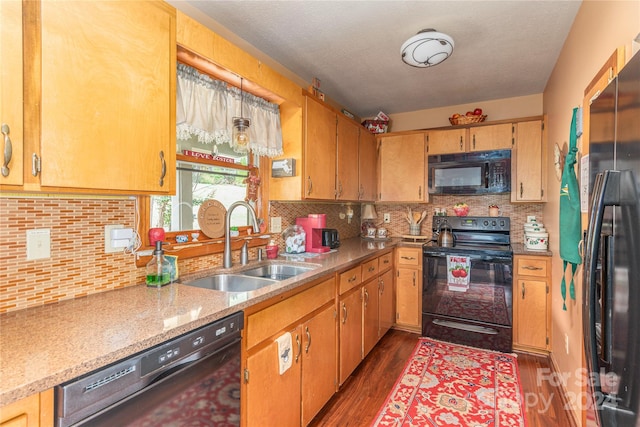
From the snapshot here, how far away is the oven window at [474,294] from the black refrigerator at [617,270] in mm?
2039

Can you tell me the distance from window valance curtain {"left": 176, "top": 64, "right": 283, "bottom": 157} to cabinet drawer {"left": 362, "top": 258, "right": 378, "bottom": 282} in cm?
115

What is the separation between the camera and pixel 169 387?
0.99 m

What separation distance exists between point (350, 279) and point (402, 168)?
5.83 ft

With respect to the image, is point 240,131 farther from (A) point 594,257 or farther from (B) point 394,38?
(A) point 594,257

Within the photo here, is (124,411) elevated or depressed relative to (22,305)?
depressed

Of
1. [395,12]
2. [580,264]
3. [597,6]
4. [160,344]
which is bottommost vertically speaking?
[160,344]

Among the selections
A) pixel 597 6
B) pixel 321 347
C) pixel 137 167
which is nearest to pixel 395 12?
pixel 597 6

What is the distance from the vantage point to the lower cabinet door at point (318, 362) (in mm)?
1720

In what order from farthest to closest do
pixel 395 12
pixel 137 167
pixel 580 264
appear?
1. pixel 395 12
2. pixel 580 264
3. pixel 137 167

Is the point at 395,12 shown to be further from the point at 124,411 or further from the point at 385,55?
the point at 124,411

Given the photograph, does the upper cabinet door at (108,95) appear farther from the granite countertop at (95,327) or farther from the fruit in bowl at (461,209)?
the fruit in bowl at (461,209)

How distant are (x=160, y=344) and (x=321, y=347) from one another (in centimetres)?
112

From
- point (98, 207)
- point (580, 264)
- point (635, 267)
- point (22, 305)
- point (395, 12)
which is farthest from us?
point (395, 12)

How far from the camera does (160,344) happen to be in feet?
3.16
